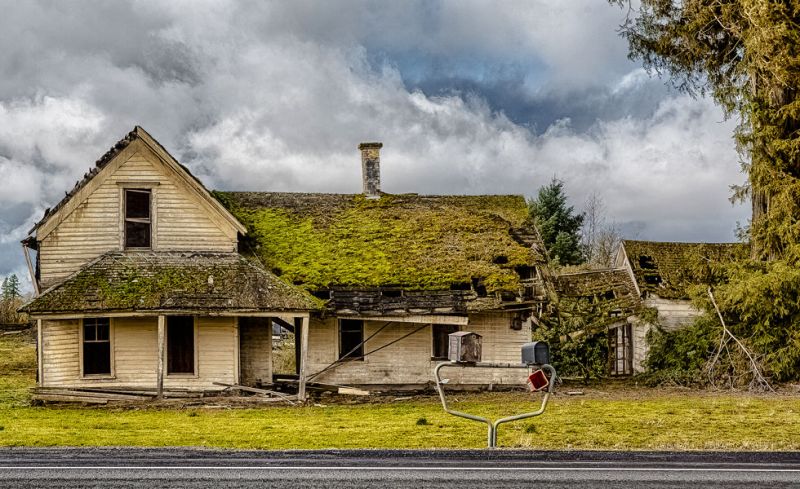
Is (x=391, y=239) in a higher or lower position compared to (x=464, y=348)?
higher

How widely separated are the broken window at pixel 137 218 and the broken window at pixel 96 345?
230 cm

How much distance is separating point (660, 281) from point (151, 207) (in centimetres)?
1921

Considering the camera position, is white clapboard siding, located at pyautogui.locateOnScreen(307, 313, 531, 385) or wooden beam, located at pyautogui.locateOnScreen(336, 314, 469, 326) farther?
white clapboard siding, located at pyautogui.locateOnScreen(307, 313, 531, 385)

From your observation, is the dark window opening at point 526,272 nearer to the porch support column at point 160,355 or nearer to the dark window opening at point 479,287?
the dark window opening at point 479,287

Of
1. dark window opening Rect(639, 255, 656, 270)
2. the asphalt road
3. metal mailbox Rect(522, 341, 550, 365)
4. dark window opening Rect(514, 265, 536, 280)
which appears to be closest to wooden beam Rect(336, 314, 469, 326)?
dark window opening Rect(514, 265, 536, 280)

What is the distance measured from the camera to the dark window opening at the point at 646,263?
3419 centimetres

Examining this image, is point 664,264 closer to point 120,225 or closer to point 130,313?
point 120,225

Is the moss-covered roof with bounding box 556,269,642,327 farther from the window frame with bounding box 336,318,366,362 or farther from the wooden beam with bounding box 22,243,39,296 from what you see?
the wooden beam with bounding box 22,243,39,296

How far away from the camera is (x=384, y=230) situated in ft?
91.7

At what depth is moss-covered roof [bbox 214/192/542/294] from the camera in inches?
998

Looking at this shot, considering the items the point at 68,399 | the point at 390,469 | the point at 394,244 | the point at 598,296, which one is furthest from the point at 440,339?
the point at 390,469

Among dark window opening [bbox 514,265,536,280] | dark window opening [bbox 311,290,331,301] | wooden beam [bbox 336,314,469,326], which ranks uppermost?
dark window opening [bbox 514,265,536,280]

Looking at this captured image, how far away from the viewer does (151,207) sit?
2452 cm

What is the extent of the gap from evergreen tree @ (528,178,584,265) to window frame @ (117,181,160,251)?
29.5m
